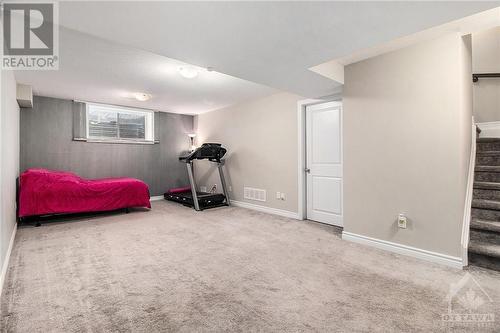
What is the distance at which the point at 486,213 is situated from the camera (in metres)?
Result: 2.47

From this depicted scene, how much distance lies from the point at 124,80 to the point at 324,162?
3.37 metres

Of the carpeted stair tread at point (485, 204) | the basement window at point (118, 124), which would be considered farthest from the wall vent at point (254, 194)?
the carpeted stair tread at point (485, 204)

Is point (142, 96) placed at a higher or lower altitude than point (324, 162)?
higher

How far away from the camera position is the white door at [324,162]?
3631 mm

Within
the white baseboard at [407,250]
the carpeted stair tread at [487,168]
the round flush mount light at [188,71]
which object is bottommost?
the white baseboard at [407,250]

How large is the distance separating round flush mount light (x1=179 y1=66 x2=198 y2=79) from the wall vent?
8.14 ft

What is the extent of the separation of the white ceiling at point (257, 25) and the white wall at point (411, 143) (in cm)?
79

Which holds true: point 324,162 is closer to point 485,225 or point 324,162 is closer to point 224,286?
point 485,225

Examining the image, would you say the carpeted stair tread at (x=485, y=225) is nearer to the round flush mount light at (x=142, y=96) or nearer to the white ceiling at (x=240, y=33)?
the white ceiling at (x=240, y=33)

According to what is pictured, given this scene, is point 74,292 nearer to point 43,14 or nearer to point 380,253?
point 43,14

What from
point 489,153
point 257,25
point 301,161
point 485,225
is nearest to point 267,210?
point 301,161

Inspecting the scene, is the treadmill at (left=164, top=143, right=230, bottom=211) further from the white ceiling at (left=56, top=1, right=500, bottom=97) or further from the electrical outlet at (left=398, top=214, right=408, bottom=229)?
the electrical outlet at (left=398, top=214, right=408, bottom=229)

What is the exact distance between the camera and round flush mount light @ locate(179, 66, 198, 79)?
124 inches

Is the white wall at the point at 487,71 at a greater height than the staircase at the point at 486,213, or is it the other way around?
the white wall at the point at 487,71
